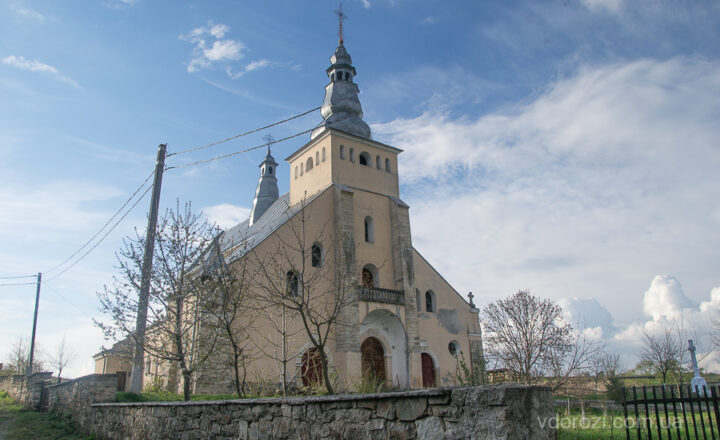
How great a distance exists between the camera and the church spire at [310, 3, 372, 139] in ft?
91.5

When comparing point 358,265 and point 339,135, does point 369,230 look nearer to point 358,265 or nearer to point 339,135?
point 358,265

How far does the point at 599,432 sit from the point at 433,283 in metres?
17.8

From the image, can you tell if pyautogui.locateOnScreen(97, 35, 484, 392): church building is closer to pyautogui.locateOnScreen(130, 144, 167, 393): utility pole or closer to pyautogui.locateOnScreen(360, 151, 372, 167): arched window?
pyautogui.locateOnScreen(360, 151, 372, 167): arched window

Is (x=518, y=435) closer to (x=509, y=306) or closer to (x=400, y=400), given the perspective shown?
(x=400, y=400)

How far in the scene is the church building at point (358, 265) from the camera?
21781mm

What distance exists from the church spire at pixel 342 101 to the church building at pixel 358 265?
6cm

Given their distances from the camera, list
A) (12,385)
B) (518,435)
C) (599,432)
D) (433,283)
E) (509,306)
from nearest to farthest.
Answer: (518,435) → (599,432) → (509,306) → (433,283) → (12,385)

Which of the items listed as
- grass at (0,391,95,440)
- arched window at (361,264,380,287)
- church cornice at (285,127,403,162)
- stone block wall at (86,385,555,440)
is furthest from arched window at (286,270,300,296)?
church cornice at (285,127,403,162)

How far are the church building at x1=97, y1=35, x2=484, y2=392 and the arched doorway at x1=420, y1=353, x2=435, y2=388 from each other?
0.05 metres

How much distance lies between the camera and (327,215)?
24.5m

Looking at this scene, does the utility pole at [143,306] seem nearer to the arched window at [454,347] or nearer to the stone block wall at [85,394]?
the stone block wall at [85,394]

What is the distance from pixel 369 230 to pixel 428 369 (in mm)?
7737

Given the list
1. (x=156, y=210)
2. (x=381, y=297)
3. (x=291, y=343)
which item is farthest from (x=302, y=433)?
(x=381, y=297)

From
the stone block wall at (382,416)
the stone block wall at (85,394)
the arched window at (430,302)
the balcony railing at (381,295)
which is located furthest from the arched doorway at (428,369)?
the stone block wall at (382,416)
